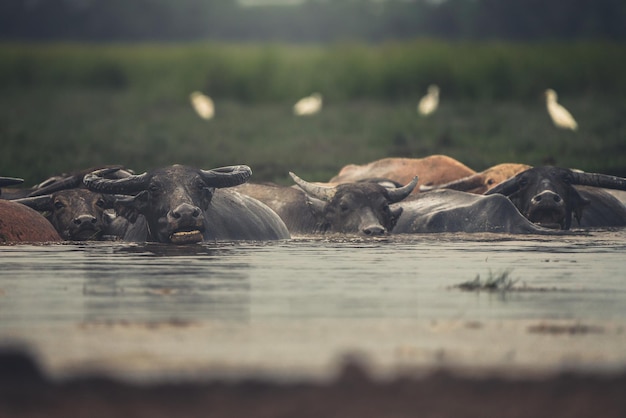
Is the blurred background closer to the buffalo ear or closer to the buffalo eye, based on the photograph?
the buffalo ear

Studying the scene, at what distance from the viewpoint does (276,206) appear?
54.0 feet

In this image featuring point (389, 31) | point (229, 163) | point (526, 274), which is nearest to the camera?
point (526, 274)

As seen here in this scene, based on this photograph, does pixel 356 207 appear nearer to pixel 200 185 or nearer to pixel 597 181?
pixel 200 185

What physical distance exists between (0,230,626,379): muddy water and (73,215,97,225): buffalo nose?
135 cm

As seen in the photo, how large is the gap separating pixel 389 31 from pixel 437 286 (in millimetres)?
69037

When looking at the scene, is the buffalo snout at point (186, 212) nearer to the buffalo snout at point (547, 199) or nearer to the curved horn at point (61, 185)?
the curved horn at point (61, 185)

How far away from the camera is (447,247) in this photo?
13711mm

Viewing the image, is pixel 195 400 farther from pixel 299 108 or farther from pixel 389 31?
pixel 389 31

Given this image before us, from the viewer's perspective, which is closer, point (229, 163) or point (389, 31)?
point (229, 163)

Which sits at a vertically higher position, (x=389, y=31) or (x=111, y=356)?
(x=389, y=31)

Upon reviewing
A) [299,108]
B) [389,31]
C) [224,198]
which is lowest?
[224,198]

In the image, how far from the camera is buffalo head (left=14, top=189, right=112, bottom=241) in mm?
14742

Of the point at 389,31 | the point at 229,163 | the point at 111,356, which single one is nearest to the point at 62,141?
the point at 229,163

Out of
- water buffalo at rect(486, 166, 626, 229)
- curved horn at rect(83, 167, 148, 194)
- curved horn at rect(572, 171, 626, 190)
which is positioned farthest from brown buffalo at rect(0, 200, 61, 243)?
curved horn at rect(572, 171, 626, 190)
